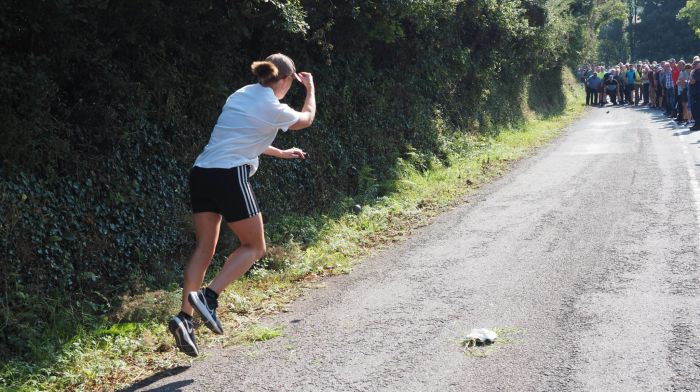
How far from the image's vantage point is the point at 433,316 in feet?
20.9

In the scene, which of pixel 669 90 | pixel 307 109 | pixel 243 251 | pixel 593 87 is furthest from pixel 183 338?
pixel 593 87

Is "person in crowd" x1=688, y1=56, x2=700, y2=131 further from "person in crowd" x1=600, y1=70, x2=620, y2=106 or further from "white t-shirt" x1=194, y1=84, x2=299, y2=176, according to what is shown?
"white t-shirt" x1=194, y1=84, x2=299, y2=176

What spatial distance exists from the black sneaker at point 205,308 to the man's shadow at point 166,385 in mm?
353

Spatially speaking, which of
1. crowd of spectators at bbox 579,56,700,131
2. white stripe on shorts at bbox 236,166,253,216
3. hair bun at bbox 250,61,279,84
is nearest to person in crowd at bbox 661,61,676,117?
crowd of spectators at bbox 579,56,700,131

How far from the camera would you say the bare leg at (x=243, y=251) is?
5.77m

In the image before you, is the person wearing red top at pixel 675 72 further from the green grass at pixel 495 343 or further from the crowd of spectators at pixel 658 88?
the green grass at pixel 495 343

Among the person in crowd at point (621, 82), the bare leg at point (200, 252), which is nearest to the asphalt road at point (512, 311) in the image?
the bare leg at point (200, 252)

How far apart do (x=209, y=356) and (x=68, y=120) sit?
3.14 metres

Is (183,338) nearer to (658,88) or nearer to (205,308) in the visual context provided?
(205,308)

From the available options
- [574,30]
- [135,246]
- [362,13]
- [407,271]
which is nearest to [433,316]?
[407,271]

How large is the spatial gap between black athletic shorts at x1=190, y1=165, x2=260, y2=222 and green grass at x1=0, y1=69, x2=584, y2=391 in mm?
1155

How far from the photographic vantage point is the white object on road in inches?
221

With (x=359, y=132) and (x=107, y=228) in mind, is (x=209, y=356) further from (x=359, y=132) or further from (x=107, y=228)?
(x=359, y=132)

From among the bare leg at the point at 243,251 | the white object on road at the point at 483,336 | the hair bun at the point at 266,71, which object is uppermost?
the hair bun at the point at 266,71
